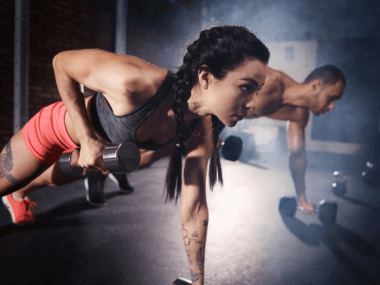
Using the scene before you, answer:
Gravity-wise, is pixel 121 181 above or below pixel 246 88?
below

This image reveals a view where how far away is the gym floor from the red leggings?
0.50 meters

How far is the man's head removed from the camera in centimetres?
167

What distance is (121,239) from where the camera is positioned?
1.32 m

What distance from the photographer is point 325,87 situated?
5.52 ft

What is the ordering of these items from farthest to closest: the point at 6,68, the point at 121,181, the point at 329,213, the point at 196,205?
1. the point at 6,68
2. the point at 121,181
3. the point at 329,213
4. the point at 196,205

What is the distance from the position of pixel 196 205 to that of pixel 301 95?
1.28 metres

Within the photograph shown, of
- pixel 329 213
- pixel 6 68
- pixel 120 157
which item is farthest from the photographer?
pixel 6 68

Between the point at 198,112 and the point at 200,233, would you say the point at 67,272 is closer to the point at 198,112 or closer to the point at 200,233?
the point at 200,233

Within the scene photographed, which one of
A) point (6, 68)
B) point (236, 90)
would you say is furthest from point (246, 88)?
point (6, 68)

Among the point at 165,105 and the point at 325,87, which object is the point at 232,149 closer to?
the point at 165,105

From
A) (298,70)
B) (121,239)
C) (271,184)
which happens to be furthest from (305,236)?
(298,70)

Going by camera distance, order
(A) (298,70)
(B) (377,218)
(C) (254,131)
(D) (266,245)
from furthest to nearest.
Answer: (C) (254,131) < (A) (298,70) < (B) (377,218) < (D) (266,245)

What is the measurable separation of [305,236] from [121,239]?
1105mm

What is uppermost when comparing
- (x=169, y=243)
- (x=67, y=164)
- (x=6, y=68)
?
(x=6, y=68)
